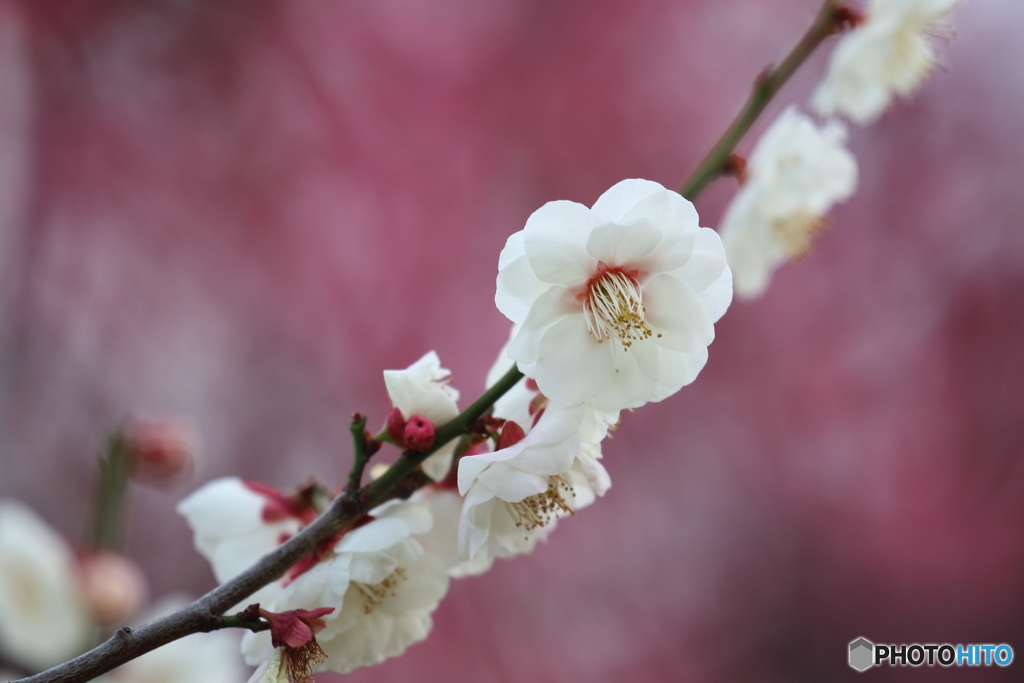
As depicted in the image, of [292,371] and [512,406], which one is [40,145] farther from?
[512,406]

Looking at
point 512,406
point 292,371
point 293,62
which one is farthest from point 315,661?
point 293,62

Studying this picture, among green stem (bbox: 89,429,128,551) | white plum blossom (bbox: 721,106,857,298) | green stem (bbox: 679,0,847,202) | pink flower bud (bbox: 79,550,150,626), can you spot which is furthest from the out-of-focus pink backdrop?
green stem (bbox: 679,0,847,202)

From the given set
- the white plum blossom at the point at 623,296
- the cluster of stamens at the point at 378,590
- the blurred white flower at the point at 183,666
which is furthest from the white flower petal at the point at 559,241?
the blurred white flower at the point at 183,666

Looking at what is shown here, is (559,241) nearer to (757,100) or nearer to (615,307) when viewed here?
(615,307)

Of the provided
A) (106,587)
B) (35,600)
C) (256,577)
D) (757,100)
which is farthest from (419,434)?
(35,600)

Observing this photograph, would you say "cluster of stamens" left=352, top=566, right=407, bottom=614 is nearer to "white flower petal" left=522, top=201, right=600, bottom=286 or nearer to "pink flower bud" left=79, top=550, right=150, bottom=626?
"white flower petal" left=522, top=201, right=600, bottom=286

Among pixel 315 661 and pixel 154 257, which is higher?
pixel 154 257

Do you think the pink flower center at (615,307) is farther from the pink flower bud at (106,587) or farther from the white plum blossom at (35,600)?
the white plum blossom at (35,600)
